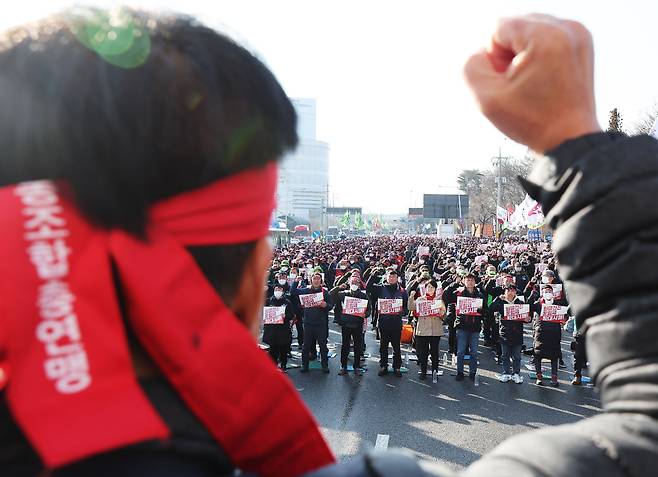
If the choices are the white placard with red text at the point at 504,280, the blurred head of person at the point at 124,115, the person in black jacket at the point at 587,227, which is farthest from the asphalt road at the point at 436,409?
the blurred head of person at the point at 124,115

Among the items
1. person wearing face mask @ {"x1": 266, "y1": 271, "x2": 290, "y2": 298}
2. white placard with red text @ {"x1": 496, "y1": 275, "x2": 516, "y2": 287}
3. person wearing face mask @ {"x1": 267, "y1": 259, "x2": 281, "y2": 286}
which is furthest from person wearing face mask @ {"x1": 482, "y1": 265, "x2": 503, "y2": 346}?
person wearing face mask @ {"x1": 267, "y1": 259, "x2": 281, "y2": 286}

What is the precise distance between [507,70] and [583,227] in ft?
0.88

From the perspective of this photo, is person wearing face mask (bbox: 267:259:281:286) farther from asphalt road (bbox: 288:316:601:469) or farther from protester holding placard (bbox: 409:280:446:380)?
protester holding placard (bbox: 409:280:446:380)

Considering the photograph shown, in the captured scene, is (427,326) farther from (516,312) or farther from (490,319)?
(490,319)

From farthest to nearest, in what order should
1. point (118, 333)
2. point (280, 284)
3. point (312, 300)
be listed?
point (280, 284), point (312, 300), point (118, 333)

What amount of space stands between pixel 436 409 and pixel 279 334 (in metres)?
3.23

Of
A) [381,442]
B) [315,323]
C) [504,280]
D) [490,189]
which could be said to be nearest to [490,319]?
[504,280]

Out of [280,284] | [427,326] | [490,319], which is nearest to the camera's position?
[427,326]

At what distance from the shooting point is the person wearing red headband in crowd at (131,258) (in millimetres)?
565

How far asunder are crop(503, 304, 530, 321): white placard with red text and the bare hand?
9222 mm

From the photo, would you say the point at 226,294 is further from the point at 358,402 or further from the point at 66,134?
the point at 358,402

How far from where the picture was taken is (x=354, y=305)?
10180 mm

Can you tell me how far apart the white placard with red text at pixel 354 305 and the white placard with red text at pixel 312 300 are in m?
0.51

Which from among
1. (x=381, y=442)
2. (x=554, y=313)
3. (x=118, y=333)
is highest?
(x=118, y=333)
